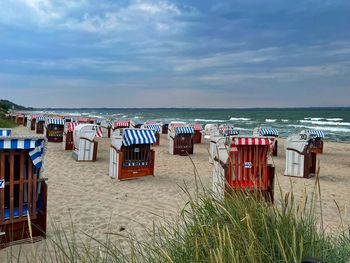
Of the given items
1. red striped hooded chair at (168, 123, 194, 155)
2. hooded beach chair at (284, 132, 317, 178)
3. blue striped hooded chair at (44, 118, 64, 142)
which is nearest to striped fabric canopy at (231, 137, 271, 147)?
hooded beach chair at (284, 132, 317, 178)

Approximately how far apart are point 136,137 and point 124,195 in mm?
1991

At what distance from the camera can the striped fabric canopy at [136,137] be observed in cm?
909

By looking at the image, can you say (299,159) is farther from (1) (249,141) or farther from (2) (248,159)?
(1) (249,141)

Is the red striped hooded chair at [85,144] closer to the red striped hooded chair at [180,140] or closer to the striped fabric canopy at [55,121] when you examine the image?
the red striped hooded chair at [180,140]

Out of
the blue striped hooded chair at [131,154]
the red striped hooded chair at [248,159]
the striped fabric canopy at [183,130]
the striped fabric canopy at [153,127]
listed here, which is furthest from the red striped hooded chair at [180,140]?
the red striped hooded chair at [248,159]

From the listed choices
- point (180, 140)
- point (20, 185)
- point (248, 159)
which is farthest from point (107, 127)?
point (20, 185)

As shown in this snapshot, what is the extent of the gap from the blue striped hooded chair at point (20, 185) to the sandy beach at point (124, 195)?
30 cm

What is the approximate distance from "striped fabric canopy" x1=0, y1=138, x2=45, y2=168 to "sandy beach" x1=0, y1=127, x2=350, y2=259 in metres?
0.87

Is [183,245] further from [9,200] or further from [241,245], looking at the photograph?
[9,200]

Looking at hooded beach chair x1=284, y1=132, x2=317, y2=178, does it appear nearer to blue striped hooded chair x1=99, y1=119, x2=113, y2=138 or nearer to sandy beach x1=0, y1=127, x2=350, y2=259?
sandy beach x1=0, y1=127, x2=350, y2=259

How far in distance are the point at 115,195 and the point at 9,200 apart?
3108 mm

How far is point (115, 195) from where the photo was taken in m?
7.58

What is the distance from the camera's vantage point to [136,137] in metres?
9.23

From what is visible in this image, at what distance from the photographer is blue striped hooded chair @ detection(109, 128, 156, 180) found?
9164 millimetres
